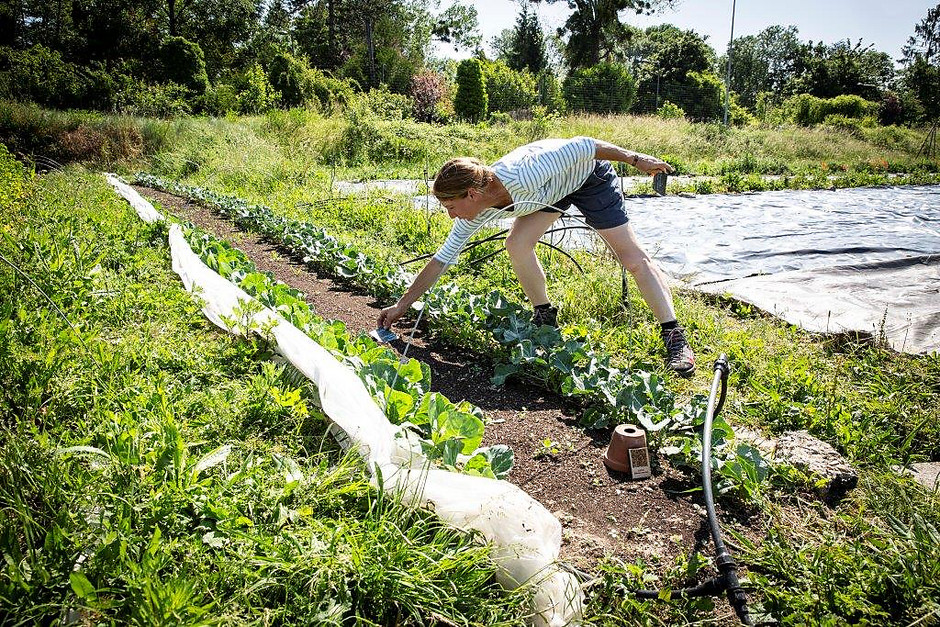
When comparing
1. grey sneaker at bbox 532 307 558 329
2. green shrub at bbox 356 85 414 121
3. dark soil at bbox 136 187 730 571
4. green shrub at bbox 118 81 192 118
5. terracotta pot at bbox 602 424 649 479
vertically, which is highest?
green shrub at bbox 118 81 192 118

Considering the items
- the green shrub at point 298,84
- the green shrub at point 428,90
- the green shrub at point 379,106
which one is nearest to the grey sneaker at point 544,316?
the green shrub at point 379,106

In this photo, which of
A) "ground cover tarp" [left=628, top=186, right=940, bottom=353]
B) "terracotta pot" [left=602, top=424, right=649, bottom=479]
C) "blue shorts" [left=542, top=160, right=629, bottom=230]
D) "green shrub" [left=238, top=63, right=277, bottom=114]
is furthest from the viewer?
"green shrub" [left=238, top=63, right=277, bottom=114]

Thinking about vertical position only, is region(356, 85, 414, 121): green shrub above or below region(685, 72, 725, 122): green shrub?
below

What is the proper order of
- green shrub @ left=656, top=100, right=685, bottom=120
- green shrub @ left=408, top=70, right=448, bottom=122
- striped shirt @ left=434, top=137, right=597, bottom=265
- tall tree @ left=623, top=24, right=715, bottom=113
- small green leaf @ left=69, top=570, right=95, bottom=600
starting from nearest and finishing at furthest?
small green leaf @ left=69, top=570, right=95, bottom=600 → striped shirt @ left=434, top=137, right=597, bottom=265 → green shrub @ left=656, top=100, right=685, bottom=120 → tall tree @ left=623, top=24, right=715, bottom=113 → green shrub @ left=408, top=70, right=448, bottom=122

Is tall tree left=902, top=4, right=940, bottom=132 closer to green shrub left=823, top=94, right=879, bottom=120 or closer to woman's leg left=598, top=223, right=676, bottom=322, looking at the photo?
green shrub left=823, top=94, right=879, bottom=120

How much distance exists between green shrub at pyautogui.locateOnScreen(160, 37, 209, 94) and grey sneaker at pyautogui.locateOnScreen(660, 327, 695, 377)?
2306 cm

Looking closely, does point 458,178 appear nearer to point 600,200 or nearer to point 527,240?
point 527,240

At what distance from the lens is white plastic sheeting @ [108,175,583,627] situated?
129 cm

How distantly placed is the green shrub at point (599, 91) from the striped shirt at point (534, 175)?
21.1 metres

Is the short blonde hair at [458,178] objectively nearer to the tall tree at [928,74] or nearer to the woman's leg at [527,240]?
the woman's leg at [527,240]

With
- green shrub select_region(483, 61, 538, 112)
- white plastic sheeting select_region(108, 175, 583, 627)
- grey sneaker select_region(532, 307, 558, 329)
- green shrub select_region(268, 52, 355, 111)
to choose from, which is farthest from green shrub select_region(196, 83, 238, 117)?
white plastic sheeting select_region(108, 175, 583, 627)

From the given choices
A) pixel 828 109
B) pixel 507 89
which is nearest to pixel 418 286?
pixel 507 89

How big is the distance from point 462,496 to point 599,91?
24426 millimetres

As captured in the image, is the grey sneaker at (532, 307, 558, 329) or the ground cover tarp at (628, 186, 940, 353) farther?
the ground cover tarp at (628, 186, 940, 353)
